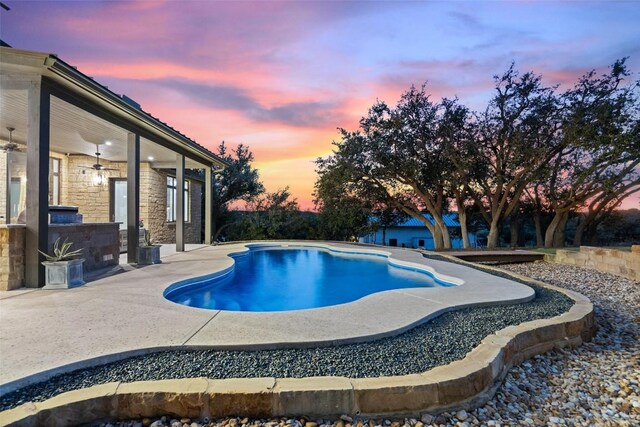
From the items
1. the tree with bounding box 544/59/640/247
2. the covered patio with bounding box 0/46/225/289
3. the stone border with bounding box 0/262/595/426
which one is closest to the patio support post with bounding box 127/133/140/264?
the covered patio with bounding box 0/46/225/289

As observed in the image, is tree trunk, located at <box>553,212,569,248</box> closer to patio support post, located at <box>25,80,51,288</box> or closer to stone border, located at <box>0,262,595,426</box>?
stone border, located at <box>0,262,595,426</box>

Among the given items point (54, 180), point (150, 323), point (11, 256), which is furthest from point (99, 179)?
point (150, 323)

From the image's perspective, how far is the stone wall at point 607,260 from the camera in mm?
6902

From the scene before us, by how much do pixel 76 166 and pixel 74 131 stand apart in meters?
4.07

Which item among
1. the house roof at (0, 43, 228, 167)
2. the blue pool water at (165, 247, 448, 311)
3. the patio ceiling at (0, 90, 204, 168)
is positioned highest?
the house roof at (0, 43, 228, 167)

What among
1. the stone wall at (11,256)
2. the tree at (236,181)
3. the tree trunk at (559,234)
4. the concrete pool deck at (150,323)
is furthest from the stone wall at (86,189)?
the tree trunk at (559,234)

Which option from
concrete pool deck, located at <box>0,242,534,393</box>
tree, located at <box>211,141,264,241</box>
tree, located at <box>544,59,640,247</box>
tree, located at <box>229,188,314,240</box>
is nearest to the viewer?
concrete pool deck, located at <box>0,242,534,393</box>

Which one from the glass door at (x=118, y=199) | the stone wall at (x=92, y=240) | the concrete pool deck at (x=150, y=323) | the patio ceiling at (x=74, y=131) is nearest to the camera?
the concrete pool deck at (x=150, y=323)

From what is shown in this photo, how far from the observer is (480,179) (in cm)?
1368

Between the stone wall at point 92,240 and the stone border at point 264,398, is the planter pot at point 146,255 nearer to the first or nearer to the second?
the stone wall at point 92,240

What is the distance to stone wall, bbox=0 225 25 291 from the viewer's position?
4.42m

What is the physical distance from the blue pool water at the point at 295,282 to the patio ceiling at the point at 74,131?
12.7 ft

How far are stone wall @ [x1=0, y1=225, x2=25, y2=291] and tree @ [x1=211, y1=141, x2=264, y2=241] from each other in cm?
1266

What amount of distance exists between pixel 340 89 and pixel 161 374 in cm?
1047
